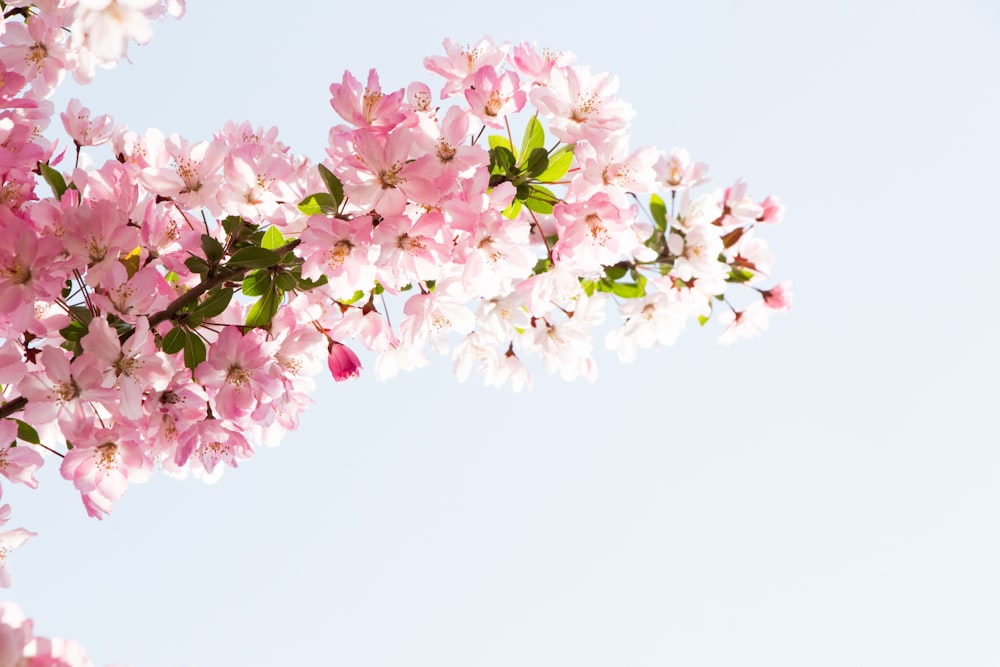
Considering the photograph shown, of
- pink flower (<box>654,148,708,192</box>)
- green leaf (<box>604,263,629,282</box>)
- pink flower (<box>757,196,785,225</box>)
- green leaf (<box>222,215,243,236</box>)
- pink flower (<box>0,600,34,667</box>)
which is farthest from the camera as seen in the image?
pink flower (<box>757,196,785,225</box>)

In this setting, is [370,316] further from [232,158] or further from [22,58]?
[22,58]

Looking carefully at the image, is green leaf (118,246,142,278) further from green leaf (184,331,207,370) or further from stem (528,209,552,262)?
stem (528,209,552,262)

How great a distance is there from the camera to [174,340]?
1.22 meters

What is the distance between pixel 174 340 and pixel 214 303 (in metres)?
0.08

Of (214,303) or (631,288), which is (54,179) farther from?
(631,288)

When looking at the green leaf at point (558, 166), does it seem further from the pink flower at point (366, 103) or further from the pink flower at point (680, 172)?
the pink flower at point (680, 172)

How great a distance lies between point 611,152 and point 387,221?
34cm

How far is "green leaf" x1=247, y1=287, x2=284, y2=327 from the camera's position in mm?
1268


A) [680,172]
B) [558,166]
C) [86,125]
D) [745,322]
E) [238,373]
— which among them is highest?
[680,172]

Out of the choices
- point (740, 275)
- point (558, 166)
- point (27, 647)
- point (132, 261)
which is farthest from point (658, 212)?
point (27, 647)

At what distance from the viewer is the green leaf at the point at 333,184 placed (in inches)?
45.1

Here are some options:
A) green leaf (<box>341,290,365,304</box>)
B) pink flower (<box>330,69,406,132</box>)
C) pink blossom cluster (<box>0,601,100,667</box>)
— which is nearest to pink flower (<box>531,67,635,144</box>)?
pink flower (<box>330,69,406,132</box>)

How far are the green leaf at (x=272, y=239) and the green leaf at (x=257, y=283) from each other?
38 millimetres

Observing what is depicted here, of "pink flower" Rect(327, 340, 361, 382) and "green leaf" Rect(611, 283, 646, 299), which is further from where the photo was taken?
"green leaf" Rect(611, 283, 646, 299)
